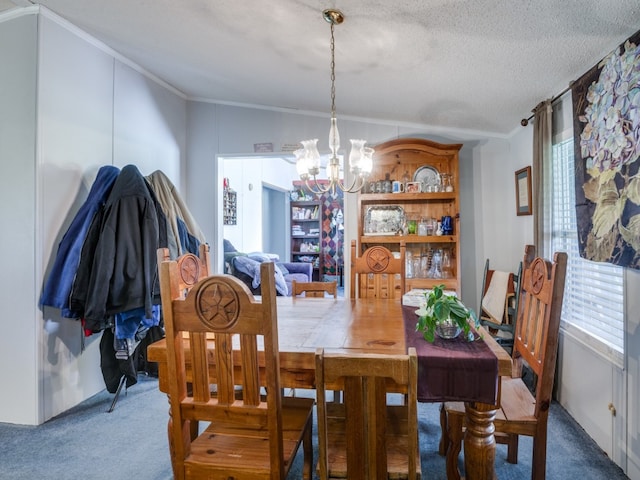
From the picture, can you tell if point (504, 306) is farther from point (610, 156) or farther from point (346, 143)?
point (346, 143)

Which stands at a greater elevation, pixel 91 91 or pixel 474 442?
pixel 91 91

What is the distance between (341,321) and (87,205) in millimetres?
1966

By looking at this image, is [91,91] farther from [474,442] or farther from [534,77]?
[474,442]

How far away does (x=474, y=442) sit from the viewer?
4.69 ft

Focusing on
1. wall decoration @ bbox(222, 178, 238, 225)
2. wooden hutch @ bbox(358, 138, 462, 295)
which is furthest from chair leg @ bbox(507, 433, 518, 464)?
wall decoration @ bbox(222, 178, 238, 225)

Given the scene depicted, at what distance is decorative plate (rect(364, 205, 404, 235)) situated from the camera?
381 centimetres

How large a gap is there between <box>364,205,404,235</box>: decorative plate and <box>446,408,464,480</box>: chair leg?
2.28 m

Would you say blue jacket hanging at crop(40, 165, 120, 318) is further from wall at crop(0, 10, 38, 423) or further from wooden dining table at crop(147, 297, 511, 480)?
wooden dining table at crop(147, 297, 511, 480)

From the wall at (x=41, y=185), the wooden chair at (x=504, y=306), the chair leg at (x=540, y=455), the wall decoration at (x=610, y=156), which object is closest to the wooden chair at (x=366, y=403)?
the chair leg at (x=540, y=455)

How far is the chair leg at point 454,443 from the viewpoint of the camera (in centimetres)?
166

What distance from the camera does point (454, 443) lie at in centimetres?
167

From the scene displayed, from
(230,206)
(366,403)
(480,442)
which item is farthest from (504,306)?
(230,206)

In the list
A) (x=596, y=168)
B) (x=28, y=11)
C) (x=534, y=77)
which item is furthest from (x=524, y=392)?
(x=28, y=11)

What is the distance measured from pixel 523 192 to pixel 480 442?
2333 mm
